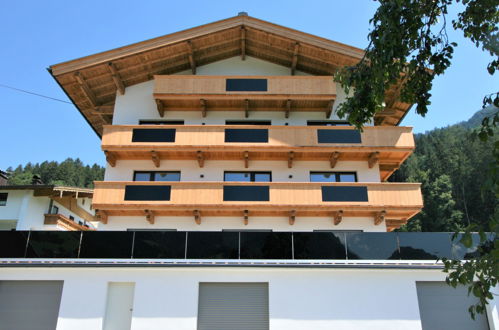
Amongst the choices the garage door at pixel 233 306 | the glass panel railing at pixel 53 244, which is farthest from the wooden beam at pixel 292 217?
the glass panel railing at pixel 53 244

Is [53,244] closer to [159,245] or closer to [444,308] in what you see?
[159,245]

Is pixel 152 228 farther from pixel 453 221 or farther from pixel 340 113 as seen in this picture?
pixel 453 221

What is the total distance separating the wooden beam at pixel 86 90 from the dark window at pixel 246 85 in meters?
Answer: 6.65

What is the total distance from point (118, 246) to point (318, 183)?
336 inches

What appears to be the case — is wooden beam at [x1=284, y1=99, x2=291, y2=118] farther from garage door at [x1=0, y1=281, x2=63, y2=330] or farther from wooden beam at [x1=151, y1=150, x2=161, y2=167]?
garage door at [x1=0, y1=281, x2=63, y2=330]

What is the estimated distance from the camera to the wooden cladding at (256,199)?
62.3 ft

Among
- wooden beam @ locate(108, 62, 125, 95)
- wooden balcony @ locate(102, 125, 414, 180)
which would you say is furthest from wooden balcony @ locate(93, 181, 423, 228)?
wooden beam @ locate(108, 62, 125, 95)

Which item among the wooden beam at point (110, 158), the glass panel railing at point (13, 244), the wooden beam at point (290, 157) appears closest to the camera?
the glass panel railing at point (13, 244)

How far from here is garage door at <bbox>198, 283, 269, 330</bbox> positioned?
49.2 ft

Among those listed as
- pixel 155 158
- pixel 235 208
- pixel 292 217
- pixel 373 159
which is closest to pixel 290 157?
pixel 292 217

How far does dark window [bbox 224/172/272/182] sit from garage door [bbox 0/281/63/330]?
8.47m

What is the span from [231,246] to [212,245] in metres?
0.66

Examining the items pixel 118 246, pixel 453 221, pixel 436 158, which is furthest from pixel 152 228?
pixel 436 158

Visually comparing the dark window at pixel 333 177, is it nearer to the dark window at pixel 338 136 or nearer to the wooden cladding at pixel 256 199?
the wooden cladding at pixel 256 199
